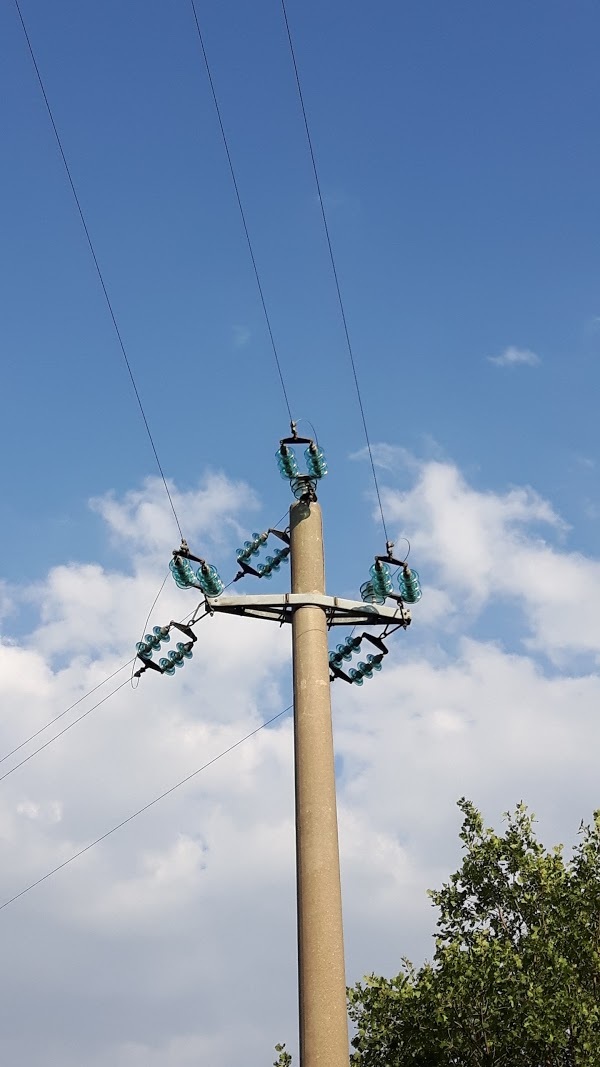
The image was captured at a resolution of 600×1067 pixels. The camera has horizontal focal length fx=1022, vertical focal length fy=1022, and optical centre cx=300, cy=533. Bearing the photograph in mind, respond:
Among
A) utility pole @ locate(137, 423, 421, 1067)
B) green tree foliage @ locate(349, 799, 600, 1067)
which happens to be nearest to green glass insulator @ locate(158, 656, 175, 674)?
utility pole @ locate(137, 423, 421, 1067)

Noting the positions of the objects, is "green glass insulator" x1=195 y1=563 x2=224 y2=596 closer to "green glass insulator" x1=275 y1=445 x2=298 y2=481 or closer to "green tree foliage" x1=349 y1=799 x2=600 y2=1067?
"green glass insulator" x1=275 y1=445 x2=298 y2=481

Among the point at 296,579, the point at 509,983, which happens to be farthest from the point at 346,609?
the point at 509,983

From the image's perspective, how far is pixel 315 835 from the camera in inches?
526

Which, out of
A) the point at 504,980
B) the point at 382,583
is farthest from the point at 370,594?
the point at 504,980

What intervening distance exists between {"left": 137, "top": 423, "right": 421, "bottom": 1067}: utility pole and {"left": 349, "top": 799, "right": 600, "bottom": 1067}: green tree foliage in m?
6.08

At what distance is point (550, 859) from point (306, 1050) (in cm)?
928

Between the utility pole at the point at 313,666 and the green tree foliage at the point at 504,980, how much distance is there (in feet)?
19.9

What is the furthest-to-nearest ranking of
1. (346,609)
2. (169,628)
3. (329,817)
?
(169,628), (346,609), (329,817)

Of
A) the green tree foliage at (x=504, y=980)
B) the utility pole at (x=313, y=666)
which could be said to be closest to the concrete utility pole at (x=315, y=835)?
the utility pole at (x=313, y=666)

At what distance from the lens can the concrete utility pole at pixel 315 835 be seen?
12195mm

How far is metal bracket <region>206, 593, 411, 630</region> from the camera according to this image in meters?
15.3

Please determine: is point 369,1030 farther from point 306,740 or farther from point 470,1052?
point 306,740

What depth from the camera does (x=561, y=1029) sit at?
56.5 feet

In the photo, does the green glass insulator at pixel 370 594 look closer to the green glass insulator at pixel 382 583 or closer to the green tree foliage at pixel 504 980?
the green glass insulator at pixel 382 583
